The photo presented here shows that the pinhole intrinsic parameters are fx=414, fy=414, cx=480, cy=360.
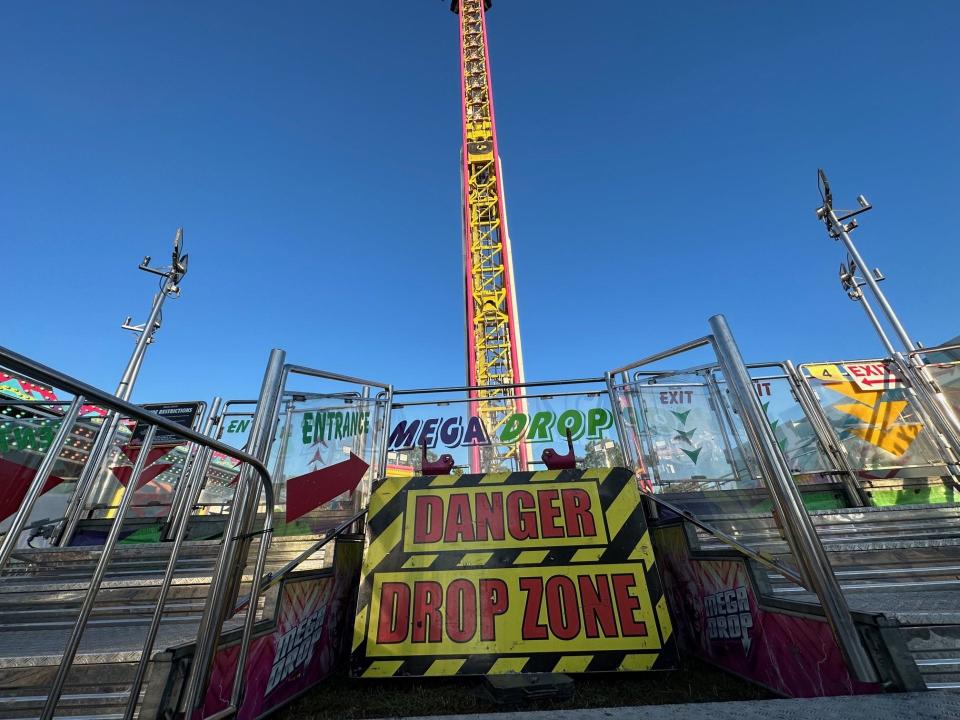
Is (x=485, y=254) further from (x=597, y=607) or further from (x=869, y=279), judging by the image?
(x=597, y=607)

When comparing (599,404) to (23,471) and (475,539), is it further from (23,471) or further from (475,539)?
(23,471)

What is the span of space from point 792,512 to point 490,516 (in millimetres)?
2181

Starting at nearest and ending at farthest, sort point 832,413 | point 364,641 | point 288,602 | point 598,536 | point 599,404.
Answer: point 288,602 → point 364,641 → point 598,536 → point 599,404 → point 832,413

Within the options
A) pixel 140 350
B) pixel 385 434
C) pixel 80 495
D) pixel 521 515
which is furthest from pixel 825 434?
pixel 140 350

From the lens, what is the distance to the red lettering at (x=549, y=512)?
11.6ft

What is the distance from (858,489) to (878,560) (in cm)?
265

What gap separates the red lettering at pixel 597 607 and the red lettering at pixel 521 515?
53 centimetres

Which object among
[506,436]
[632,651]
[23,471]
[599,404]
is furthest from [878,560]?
[23,471]

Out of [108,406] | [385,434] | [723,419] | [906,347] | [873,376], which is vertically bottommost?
[108,406]

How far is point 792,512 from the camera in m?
2.56

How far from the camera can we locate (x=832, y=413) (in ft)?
20.2

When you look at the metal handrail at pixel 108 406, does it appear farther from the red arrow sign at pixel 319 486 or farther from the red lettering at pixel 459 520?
the red lettering at pixel 459 520

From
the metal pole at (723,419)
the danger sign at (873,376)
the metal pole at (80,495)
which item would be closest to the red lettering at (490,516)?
the metal pole at (723,419)

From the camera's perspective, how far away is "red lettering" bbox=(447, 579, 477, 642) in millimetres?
3098
